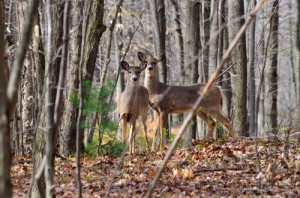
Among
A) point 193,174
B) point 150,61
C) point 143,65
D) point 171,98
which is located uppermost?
point 150,61

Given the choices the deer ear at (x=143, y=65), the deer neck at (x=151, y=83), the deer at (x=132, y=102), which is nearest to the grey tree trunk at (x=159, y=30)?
the deer neck at (x=151, y=83)

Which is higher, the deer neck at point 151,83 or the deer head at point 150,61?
the deer head at point 150,61

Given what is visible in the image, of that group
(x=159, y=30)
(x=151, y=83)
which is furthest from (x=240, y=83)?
(x=159, y=30)

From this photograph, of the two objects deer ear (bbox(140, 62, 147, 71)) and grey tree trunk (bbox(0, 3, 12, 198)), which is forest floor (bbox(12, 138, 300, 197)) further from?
grey tree trunk (bbox(0, 3, 12, 198))

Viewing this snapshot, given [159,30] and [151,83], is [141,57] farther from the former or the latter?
[159,30]

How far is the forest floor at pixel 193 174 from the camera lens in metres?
7.29

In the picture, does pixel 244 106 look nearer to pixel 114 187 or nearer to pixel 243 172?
pixel 243 172

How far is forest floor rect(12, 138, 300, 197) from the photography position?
7289 millimetres

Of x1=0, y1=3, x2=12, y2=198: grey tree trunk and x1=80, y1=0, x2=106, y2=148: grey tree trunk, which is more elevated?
x1=80, y1=0, x2=106, y2=148: grey tree trunk

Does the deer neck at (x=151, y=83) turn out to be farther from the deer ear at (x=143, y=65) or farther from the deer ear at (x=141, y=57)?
the deer ear at (x=143, y=65)

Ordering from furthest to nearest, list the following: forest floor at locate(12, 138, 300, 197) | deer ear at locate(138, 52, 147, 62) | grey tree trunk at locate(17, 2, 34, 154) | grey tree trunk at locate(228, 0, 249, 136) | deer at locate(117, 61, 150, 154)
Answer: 1. deer ear at locate(138, 52, 147, 62)
2. grey tree trunk at locate(228, 0, 249, 136)
3. deer at locate(117, 61, 150, 154)
4. grey tree trunk at locate(17, 2, 34, 154)
5. forest floor at locate(12, 138, 300, 197)

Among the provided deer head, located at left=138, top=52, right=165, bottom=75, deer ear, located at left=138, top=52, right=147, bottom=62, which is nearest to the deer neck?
deer head, located at left=138, top=52, right=165, bottom=75

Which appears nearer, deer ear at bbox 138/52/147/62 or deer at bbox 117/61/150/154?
deer at bbox 117/61/150/154

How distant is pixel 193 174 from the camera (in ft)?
26.3
